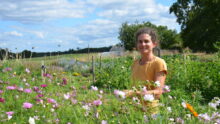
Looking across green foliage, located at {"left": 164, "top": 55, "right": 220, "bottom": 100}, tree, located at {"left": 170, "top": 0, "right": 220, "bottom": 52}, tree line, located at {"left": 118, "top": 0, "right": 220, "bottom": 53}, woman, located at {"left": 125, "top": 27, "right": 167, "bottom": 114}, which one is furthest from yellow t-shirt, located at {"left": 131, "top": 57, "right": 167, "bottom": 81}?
tree, located at {"left": 170, "top": 0, "right": 220, "bottom": 52}

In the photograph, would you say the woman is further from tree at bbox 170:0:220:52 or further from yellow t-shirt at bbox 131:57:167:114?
tree at bbox 170:0:220:52

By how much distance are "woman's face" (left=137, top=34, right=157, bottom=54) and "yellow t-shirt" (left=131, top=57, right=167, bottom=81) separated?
10cm

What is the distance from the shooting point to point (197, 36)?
81.7 feet

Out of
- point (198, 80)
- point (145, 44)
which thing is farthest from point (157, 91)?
point (198, 80)

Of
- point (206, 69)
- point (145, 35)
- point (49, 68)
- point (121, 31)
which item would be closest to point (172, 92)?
point (206, 69)

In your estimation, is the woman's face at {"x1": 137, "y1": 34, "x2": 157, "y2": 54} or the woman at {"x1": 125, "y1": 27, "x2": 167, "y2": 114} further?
the woman's face at {"x1": 137, "y1": 34, "x2": 157, "y2": 54}

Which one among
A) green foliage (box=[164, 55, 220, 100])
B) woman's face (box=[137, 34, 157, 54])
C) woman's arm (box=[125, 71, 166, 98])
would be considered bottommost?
green foliage (box=[164, 55, 220, 100])

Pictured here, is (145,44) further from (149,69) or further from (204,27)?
(204,27)

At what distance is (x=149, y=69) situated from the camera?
2.39 metres

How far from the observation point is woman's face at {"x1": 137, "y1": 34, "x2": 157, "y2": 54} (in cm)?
246

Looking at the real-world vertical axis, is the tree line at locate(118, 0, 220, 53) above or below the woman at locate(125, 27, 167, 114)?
above

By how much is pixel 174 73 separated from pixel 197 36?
64.8 feet

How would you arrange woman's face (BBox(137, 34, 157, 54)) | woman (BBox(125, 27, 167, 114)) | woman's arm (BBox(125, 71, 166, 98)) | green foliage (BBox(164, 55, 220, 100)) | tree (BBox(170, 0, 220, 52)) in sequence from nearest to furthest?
woman's arm (BBox(125, 71, 166, 98))
woman (BBox(125, 27, 167, 114))
woman's face (BBox(137, 34, 157, 54))
green foliage (BBox(164, 55, 220, 100))
tree (BBox(170, 0, 220, 52))

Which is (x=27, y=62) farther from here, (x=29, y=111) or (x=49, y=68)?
(x=29, y=111)
